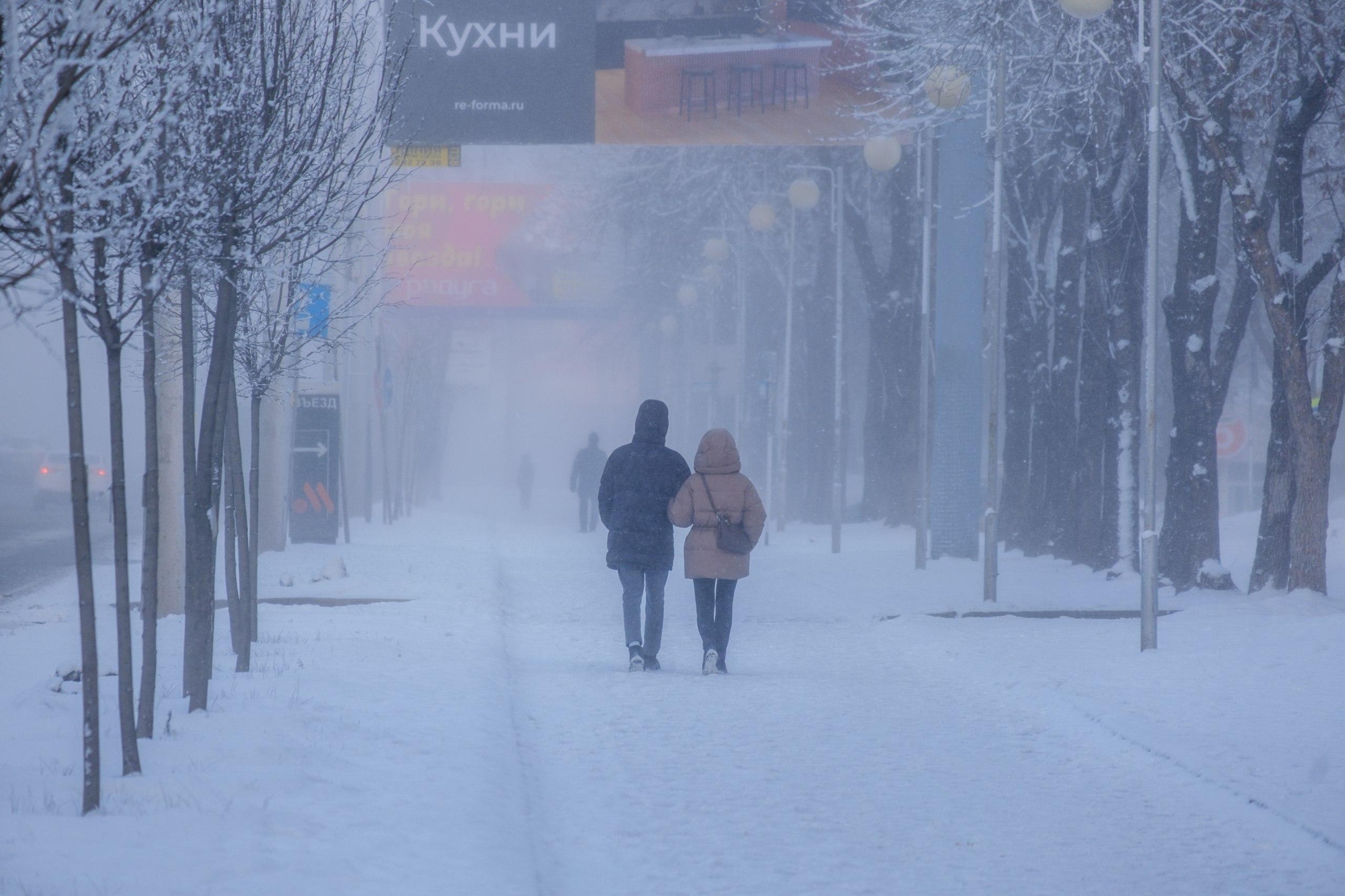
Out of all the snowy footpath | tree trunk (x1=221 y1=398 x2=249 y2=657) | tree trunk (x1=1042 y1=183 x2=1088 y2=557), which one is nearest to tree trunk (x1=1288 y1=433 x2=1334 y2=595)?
the snowy footpath

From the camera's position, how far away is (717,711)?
941 centimetres

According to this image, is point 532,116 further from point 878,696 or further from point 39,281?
point 39,281

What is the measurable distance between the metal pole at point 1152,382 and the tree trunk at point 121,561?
7376 mm

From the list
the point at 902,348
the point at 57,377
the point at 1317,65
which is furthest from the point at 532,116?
the point at 57,377

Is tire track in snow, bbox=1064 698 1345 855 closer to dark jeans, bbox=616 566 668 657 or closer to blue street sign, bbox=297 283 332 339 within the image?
dark jeans, bbox=616 566 668 657

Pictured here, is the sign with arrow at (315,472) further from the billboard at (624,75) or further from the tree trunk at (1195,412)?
the tree trunk at (1195,412)

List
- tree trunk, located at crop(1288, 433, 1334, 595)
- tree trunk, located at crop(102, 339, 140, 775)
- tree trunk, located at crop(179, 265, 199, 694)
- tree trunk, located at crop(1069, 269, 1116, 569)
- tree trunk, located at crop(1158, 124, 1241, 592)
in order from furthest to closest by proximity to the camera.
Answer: tree trunk, located at crop(1069, 269, 1116, 569), tree trunk, located at crop(1158, 124, 1241, 592), tree trunk, located at crop(1288, 433, 1334, 595), tree trunk, located at crop(179, 265, 199, 694), tree trunk, located at crop(102, 339, 140, 775)

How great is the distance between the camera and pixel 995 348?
16562mm

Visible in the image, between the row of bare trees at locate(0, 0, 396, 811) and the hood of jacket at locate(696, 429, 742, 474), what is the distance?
2.40 meters

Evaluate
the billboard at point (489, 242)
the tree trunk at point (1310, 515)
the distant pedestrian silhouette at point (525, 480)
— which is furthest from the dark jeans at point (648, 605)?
the distant pedestrian silhouette at point (525, 480)

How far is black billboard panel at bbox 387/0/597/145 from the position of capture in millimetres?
18109

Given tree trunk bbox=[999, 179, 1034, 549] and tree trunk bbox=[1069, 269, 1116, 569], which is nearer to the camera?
tree trunk bbox=[1069, 269, 1116, 569]

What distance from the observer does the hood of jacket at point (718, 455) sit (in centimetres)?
1096

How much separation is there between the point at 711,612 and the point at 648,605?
42cm
